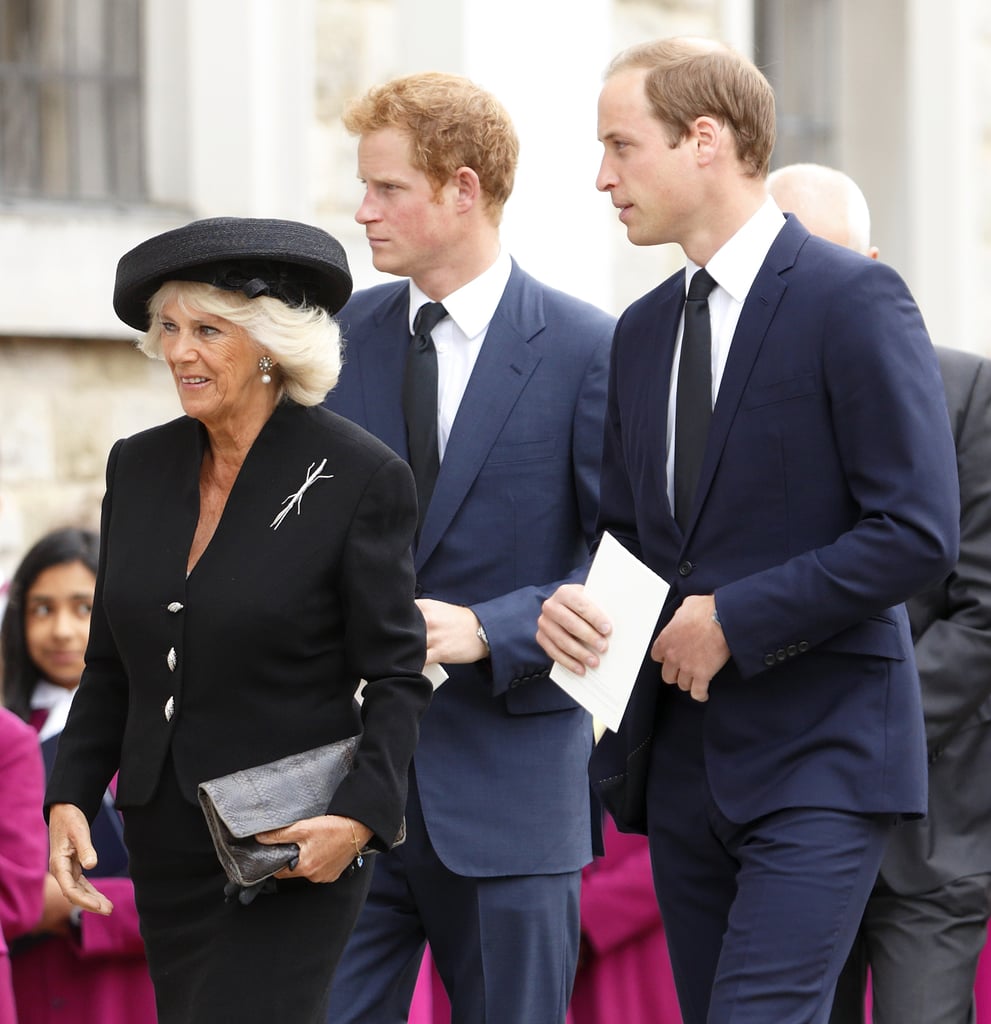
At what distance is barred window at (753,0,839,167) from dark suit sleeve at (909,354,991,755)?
18.8 ft

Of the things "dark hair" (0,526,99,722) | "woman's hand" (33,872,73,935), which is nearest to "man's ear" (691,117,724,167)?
"woman's hand" (33,872,73,935)

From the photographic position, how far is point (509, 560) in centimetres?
407

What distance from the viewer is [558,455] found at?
4.13m

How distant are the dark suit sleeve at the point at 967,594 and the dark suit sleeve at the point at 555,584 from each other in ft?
2.26

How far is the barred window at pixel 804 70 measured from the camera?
1000 centimetres

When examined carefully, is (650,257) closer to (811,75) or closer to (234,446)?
(811,75)

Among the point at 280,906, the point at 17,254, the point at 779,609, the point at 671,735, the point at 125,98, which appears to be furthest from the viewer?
the point at 125,98

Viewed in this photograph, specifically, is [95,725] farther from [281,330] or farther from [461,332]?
[461,332]

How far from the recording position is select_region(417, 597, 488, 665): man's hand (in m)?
3.89

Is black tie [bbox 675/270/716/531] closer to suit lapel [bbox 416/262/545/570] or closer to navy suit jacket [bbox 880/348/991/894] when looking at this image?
suit lapel [bbox 416/262/545/570]

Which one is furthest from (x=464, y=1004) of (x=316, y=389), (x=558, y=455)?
(x=316, y=389)

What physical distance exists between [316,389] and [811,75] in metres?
7.12

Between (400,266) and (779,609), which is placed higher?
(400,266)

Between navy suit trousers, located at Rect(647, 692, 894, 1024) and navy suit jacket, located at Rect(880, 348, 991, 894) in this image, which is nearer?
navy suit trousers, located at Rect(647, 692, 894, 1024)
